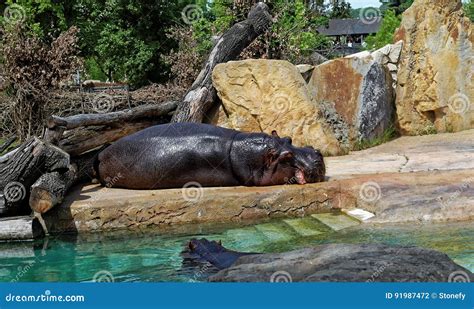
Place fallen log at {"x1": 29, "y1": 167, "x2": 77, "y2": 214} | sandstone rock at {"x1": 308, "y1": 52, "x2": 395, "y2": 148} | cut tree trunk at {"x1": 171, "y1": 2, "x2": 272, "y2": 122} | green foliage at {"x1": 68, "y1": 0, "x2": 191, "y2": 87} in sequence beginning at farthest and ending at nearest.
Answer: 1. green foliage at {"x1": 68, "y1": 0, "x2": 191, "y2": 87}
2. cut tree trunk at {"x1": 171, "y1": 2, "x2": 272, "y2": 122}
3. sandstone rock at {"x1": 308, "y1": 52, "x2": 395, "y2": 148}
4. fallen log at {"x1": 29, "y1": 167, "x2": 77, "y2": 214}

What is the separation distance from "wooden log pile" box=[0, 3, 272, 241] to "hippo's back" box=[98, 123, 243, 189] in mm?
644

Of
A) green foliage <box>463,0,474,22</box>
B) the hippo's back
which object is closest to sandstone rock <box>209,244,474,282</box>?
the hippo's back

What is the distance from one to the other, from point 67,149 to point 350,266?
21.7 feet

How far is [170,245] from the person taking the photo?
668cm

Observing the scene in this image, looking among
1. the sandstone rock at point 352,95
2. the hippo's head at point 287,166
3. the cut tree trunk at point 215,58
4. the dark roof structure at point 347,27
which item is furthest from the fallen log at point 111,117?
the dark roof structure at point 347,27

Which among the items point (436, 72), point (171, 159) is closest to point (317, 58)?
point (436, 72)

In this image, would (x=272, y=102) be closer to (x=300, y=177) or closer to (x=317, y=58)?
(x=300, y=177)

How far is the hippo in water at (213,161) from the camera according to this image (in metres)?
8.41

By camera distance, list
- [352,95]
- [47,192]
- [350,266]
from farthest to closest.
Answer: [352,95]
[47,192]
[350,266]

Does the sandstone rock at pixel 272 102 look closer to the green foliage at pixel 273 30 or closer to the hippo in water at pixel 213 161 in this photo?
the hippo in water at pixel 213 161

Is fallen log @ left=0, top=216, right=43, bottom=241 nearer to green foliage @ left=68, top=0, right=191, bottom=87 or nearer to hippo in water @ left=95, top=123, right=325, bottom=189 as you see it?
hippo in water @ left=95, top=123, right=325, bottom=189

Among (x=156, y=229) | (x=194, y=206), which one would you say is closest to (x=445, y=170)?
(x=194, y=206)

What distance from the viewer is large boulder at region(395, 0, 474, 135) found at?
45.2 ft

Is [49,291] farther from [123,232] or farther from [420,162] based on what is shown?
[420,162]
